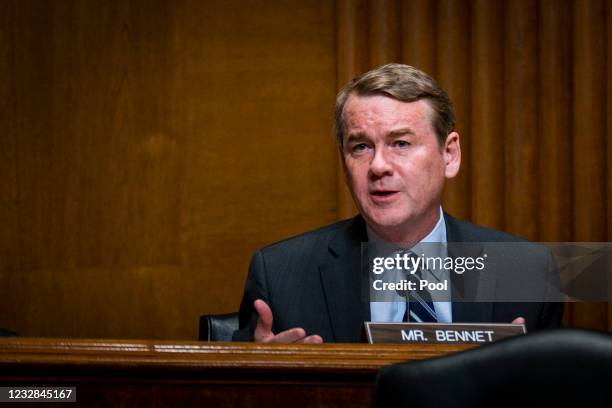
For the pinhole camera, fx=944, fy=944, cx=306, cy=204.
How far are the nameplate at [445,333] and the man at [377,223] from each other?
1.62 feet

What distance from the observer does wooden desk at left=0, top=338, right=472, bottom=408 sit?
62.8 inches

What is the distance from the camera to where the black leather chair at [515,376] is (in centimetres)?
108

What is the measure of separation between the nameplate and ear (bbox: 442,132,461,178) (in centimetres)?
82

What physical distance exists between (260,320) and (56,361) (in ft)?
1.72

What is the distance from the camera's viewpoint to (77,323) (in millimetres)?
3947

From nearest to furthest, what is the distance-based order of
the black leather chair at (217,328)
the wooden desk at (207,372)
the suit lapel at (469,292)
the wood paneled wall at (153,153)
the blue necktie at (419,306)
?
the wooden desk at (207,372), the blue necktie at (419,306), the suit lapel at (469,292), the black leather chair at (217,328), the wood paneled wall at (153,153)

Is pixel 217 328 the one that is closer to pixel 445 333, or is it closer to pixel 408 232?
pixel 408 232

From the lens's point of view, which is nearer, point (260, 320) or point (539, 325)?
point (260, 320)

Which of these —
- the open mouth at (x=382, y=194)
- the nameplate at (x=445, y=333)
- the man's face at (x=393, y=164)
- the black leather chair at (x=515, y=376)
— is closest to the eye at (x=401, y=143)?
the man's face at (x=393, y=164)

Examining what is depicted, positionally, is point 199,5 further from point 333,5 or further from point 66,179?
point 66,179

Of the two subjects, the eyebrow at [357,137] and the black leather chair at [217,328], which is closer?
the eyebrow at [357,137]

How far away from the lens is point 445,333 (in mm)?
1721

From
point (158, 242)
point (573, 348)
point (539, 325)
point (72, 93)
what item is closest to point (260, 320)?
point (539, 325)

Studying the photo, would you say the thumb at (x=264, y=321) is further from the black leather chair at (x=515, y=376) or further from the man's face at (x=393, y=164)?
the black leather chair at (x=515, y=376)
